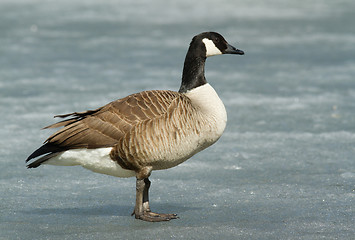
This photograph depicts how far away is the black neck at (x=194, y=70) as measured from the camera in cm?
563

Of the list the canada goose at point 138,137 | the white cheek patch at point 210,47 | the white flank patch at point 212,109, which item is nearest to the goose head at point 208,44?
the white cheek patch at point 210,47

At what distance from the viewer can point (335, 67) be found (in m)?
11.2

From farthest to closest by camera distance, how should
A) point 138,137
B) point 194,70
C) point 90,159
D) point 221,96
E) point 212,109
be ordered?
point 221,96
point 194,70
point 212,109
point 90,159
point 138,137

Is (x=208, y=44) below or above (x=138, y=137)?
above

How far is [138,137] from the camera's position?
5000 mm

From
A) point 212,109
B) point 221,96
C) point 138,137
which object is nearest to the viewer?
point 138,137

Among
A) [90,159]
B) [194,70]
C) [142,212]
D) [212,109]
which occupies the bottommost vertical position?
[142,212]

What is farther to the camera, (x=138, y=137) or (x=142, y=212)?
(x=142, y=212)

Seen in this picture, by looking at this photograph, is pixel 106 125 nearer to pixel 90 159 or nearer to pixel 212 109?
pixel 90 159

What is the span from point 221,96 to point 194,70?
389cm

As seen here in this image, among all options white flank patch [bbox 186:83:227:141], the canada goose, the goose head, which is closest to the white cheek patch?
the goose head

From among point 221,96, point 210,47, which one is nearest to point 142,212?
point 210,47

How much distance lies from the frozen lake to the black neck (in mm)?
993

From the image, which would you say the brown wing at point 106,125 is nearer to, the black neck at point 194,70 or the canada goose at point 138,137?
the canada goose at point 138,137
